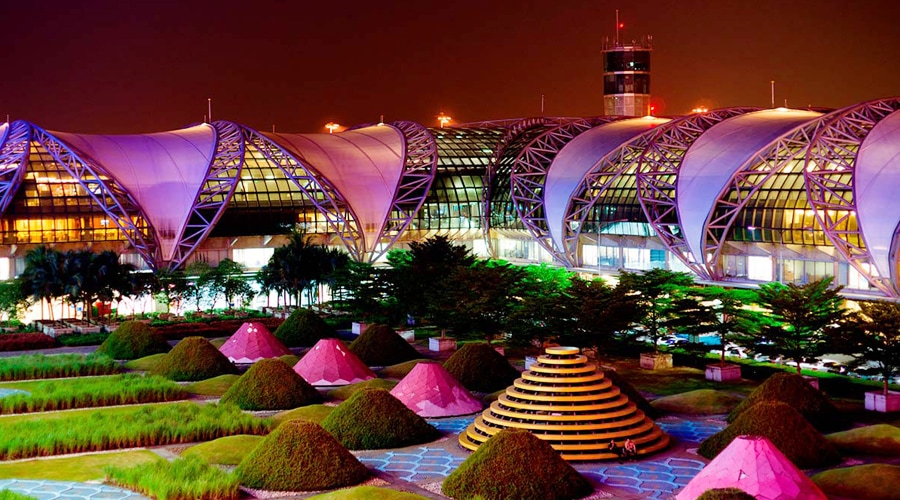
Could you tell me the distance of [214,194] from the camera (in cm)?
10106

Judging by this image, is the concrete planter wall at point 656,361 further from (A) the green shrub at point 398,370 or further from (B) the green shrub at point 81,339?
(B) the green shrub at point 81,339

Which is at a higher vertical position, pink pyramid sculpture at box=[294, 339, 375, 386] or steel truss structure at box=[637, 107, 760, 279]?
steel truss structure at box=[637, 107, 760, 279]

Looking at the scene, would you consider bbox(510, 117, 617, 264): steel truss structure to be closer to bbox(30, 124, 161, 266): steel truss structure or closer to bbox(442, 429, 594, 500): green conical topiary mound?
bbox(30, 124, 161, 266): steel truss structure

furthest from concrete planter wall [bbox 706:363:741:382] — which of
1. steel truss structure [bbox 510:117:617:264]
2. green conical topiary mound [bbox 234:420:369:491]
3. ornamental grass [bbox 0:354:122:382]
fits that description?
steel truss structure [bbox 510:117:617:264]

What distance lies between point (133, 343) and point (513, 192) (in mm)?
43312

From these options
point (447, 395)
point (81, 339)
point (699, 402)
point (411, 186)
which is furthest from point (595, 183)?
point (447, 395)

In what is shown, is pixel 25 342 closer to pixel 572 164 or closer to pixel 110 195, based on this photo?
pixel 110 195

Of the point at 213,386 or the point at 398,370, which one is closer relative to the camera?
the point at 213,386

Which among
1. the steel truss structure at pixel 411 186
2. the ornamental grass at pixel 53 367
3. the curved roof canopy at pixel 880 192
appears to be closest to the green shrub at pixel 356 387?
the ornamental grass at pixel 53 367

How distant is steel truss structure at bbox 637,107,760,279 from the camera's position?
281 ft

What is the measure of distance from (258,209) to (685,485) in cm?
6800

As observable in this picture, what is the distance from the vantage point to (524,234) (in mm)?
109938

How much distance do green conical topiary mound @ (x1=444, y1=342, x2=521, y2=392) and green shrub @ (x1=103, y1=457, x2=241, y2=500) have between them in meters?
18.9

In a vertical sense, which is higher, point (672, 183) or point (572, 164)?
point (572, 164)
